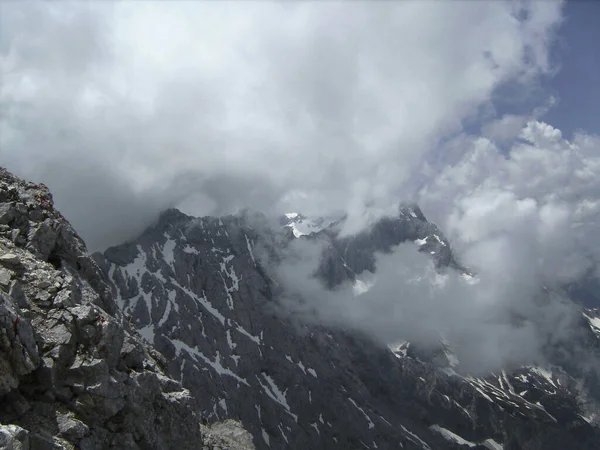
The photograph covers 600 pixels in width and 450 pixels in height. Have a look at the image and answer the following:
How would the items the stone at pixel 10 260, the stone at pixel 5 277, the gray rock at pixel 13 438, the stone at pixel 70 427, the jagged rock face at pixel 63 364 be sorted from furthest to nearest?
the stone at pixel 10 260 < the stone at pixel 5 277 < the stone at pixel 70 427 < the jagged rock face at pixel 63 364 < the gray rock at pixel 13 438

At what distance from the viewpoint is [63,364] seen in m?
35.7

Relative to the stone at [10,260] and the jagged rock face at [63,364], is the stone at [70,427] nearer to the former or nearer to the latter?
the jagged rock face at [63,364]

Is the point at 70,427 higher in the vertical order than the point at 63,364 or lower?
lower

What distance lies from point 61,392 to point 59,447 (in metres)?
4.52

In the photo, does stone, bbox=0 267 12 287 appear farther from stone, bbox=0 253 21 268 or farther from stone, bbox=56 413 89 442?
stone, bbox=56 413 89 442

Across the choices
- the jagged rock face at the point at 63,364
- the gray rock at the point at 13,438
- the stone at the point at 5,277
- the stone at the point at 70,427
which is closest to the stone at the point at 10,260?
the jagged rock face at the point at 63,364

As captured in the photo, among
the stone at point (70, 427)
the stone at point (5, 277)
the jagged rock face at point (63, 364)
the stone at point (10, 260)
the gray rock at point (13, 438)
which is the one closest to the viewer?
the gray rock at point (13, 438)

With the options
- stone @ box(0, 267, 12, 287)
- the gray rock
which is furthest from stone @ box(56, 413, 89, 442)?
stone @ box(0, 267, 12, 287)

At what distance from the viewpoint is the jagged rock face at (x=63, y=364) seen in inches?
1238

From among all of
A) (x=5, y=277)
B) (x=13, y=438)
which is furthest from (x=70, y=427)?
(x=5, y=277)

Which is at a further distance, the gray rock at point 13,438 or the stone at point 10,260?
the stone at point 10,260

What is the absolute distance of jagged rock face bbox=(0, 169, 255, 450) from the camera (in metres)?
31.5

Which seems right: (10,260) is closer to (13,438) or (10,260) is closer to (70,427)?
(70,427)

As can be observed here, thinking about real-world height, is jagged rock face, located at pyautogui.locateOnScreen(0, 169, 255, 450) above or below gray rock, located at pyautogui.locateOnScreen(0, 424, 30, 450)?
above
